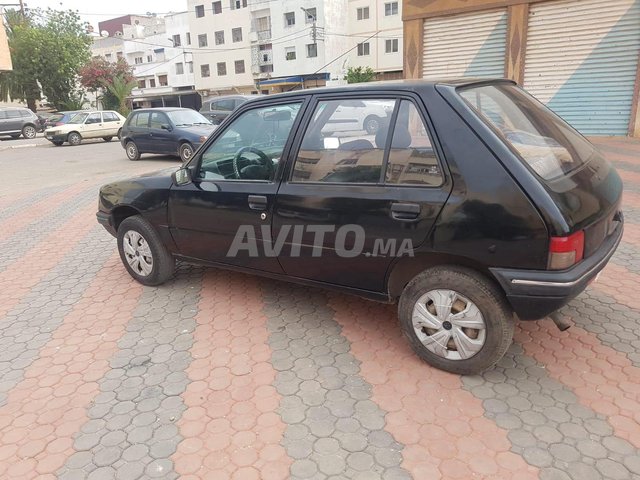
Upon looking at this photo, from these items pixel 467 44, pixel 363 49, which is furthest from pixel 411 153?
pixel 363 49

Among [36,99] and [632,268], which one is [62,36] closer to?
[36,99]

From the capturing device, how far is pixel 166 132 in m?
13.5

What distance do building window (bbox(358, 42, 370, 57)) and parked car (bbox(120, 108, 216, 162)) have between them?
3158 centimetres

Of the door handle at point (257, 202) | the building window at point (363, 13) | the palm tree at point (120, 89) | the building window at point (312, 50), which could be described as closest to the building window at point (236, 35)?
the building window at point (312, 50)

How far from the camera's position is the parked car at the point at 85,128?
851 inches

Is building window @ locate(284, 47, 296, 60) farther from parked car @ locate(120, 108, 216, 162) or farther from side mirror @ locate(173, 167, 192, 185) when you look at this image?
side mirror @ locate(173, 167, 192, 185)

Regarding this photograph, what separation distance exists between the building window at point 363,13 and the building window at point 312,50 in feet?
16.8

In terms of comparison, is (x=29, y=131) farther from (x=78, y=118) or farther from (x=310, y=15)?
(x=310, y=15)

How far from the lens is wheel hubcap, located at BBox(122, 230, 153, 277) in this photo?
4.36m

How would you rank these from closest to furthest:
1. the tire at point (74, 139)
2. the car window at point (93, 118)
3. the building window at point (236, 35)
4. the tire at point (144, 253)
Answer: the tire at point (144, 253) < the tire at point (74, 139) < the car window at point (93, 118) < the building window at point (236, 35)

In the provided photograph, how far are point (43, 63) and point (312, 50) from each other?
69.4 ft

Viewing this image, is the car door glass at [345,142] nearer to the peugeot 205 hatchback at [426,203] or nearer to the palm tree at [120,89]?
the peugeot 205 hatchback at [426,203]

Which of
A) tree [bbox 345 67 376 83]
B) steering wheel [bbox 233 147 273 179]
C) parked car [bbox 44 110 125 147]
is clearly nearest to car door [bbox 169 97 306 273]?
steering wheel [bbox 233 147 273 179]

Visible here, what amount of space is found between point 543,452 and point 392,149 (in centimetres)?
176
